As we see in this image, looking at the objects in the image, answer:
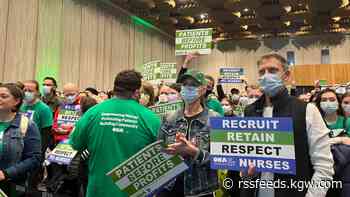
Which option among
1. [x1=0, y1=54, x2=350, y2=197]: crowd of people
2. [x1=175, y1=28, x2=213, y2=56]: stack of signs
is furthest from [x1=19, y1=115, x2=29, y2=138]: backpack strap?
[x1=175, y1=28, x2=213, y2=56]: stack of signs

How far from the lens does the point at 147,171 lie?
201cm

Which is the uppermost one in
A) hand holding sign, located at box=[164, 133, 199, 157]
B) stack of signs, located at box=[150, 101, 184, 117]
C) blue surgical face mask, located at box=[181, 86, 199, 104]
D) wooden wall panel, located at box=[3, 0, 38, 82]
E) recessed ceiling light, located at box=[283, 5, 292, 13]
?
recessed ceiling light, located at box=[283, 5, 292, 13]

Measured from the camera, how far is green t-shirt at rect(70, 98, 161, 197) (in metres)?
2.37

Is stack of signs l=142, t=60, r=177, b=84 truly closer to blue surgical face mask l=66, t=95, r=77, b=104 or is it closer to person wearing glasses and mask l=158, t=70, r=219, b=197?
blue surgical face mask l=66, t=95, r=77, b=104

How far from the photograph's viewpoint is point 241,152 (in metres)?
1.85

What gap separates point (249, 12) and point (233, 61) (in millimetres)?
4411

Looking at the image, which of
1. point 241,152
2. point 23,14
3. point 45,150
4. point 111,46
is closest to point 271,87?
point 241,152

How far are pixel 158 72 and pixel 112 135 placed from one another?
3.56m

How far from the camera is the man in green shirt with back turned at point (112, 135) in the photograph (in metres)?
2.37

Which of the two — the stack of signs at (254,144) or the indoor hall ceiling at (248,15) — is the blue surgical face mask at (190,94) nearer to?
the stack of signs at (254,144)

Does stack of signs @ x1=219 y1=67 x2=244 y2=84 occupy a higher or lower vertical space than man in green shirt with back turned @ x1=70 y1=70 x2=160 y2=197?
higher

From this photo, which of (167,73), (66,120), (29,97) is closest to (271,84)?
(66,120)

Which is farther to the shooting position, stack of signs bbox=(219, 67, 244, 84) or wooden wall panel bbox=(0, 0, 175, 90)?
wooden wall panel bbox=(0, 0, 175, 90)

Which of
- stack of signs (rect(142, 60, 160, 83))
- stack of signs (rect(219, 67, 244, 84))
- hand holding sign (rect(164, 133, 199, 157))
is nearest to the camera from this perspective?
hand holding sign (rect(164, 133, 199, 157))
